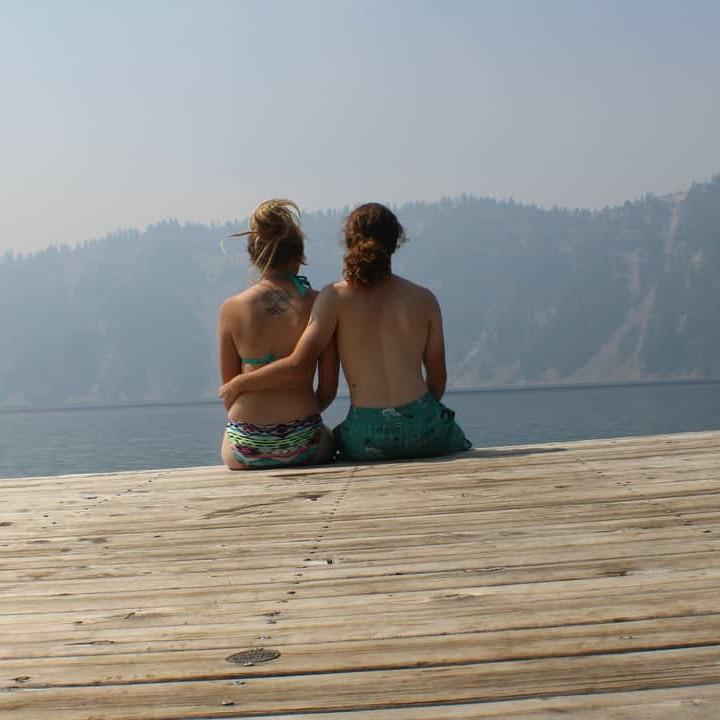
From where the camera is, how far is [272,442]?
608 cm

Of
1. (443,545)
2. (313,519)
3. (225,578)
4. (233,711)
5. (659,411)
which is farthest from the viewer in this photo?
(659,411)

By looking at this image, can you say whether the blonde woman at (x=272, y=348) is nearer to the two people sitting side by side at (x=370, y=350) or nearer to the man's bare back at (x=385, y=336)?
the two people sitting side by side at (x=370, y=350)

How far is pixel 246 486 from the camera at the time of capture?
5.23 m

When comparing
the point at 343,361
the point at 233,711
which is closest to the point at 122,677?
the point at 233,711

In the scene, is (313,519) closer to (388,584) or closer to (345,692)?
(388,584)

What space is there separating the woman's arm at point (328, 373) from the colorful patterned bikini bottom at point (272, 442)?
22cm

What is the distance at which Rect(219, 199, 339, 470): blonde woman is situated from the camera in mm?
6020

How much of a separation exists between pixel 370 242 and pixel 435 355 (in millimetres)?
855

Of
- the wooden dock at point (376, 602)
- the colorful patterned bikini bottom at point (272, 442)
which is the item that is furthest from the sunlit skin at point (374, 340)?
the wooden dock at point (376, 602)

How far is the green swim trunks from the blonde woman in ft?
0.88

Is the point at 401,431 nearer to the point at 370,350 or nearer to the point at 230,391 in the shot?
the point at 370,350

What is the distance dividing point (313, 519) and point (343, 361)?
2.20 metres

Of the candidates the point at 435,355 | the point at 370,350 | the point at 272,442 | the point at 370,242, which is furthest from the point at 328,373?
the point at 370,242

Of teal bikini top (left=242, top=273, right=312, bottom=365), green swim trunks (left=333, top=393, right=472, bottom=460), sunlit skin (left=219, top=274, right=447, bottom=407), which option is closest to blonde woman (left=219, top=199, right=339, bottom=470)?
teal bikini top (left=242, top=273, right=312, bottom=365)
